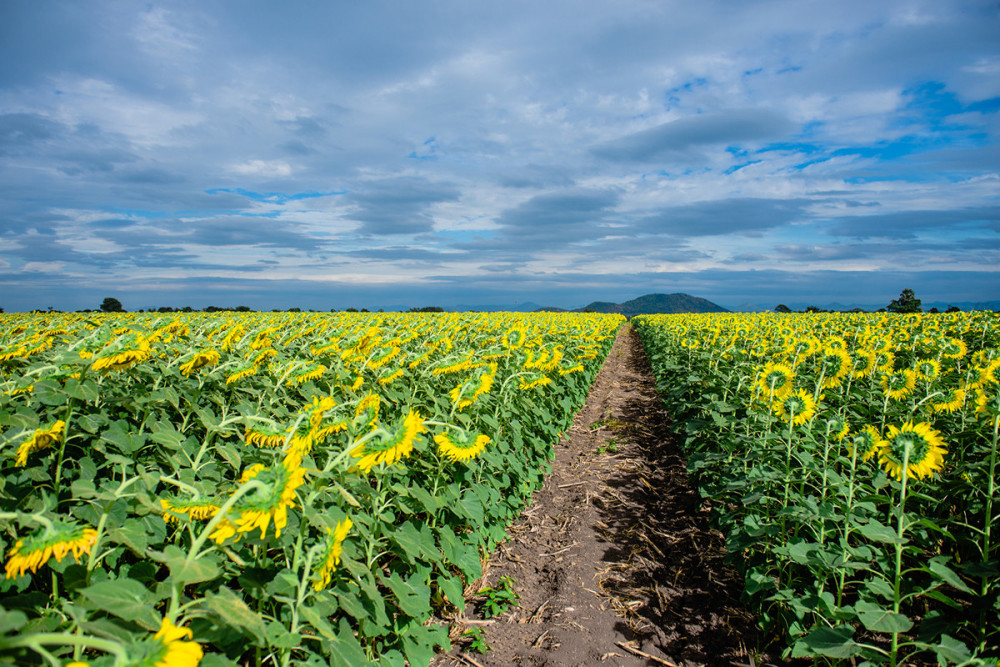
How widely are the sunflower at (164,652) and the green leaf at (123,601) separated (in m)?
0.22

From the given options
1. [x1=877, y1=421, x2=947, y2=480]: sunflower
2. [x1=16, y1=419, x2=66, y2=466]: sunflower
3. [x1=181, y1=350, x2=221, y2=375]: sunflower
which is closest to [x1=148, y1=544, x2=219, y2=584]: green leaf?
[x1=16, y1=419, x2=66, y2=466]: sunflower

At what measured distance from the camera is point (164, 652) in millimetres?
1034

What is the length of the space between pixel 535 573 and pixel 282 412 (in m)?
2.89

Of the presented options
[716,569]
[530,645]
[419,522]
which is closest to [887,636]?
[716,569]

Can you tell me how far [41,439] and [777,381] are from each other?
5322 mm

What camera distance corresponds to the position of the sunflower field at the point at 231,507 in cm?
134

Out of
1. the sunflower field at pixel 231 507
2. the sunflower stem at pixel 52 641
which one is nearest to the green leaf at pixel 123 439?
the sunflower field at pixel 231 507

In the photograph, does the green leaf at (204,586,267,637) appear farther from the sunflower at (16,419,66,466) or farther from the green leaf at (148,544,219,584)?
the sunflower at (16,419,66,466)

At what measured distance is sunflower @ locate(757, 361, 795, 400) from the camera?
4.49m

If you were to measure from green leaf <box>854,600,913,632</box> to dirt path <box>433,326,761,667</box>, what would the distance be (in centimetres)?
114

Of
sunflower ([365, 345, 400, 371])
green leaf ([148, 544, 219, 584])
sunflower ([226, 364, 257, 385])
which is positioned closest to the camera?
green leaf ([148, 544, 219, 584])

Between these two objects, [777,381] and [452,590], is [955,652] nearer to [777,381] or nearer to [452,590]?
[452,590]

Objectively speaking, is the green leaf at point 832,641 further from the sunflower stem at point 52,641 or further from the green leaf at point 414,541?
the sunflower stem at point 52,641

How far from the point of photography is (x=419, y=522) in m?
3.02
